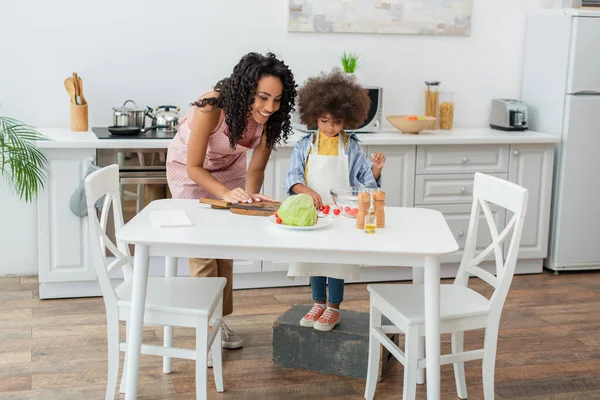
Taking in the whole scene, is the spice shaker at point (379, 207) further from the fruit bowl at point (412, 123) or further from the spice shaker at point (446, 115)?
the spice shaker at point (446, 115)

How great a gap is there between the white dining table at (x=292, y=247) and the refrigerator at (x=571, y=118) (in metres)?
2.18

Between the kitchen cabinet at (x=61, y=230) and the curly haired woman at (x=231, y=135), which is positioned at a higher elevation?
the curly haired woman at (x=231, y=135)

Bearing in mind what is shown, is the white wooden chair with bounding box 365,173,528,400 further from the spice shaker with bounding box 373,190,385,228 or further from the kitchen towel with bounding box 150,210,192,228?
the kitchen towel with bounding box 150,210,192,228

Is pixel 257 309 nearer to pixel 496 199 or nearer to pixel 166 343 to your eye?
pixel 166 343

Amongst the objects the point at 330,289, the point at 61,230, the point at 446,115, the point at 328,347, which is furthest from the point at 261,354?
the point at 446,115

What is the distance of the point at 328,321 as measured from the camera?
3.02 metres

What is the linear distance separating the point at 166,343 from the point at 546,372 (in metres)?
1.49

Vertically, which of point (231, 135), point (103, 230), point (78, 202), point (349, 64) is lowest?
point (78, 202)

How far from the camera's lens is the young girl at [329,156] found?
117 inches

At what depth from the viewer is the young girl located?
2.97 m

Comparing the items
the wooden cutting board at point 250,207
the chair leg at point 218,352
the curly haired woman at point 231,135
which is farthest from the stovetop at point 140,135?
the chair leg at point 218,352

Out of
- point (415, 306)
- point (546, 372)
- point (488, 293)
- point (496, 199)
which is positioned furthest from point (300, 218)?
point (488, 293)

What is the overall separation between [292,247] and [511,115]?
104 inches

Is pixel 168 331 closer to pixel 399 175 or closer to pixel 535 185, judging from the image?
pixel 399 175
